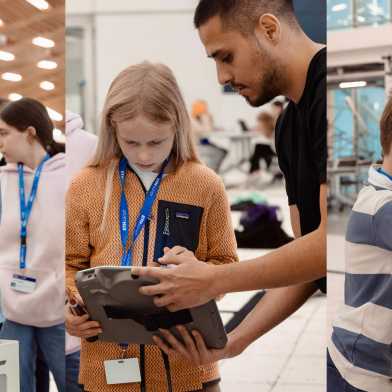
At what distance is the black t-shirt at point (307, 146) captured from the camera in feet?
7.29

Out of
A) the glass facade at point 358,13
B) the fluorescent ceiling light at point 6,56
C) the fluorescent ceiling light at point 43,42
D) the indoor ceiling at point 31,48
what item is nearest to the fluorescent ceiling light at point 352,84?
the glass facade at point 358,13

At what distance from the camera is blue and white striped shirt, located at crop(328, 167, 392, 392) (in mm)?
2174

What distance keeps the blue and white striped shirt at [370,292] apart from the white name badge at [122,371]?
68 cm

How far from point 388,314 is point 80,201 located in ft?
3.48

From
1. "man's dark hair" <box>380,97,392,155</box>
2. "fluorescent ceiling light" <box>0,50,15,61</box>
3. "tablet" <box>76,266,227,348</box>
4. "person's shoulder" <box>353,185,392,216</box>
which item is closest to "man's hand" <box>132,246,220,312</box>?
"tablet" <box>76,266,227,348</box>

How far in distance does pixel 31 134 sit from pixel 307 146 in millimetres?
1179

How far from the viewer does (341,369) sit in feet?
7.48

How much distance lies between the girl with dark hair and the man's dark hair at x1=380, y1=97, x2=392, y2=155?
1.21 meters

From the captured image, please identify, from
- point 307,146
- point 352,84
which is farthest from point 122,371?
point 352,84

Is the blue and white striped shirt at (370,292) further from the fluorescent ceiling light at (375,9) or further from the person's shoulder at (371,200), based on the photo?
the fluorescent ceiling light at (375,9)

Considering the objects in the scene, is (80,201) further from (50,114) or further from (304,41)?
(304,41)

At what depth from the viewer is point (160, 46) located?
2465mm

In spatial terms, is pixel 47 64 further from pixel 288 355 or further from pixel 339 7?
pixel 288 355

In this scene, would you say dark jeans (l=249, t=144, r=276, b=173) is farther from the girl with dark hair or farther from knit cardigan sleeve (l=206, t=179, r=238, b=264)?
the girl with dark hair
